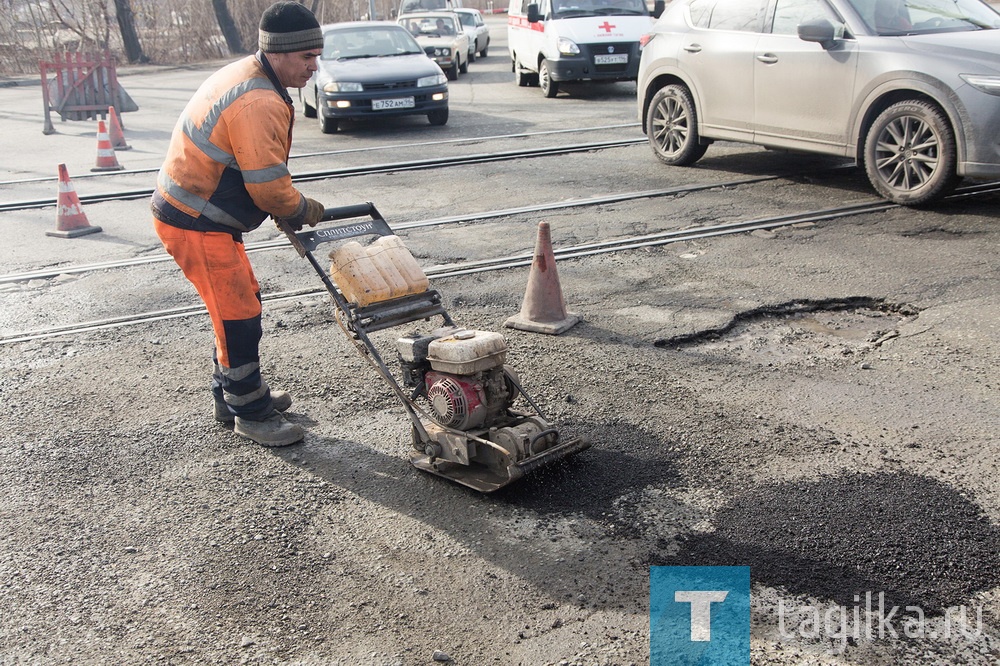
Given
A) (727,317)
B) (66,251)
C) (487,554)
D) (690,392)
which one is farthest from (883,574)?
(66,251)

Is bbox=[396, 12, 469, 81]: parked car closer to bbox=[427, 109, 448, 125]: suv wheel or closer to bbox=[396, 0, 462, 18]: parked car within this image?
bbox=[396, 0, 462, 18]: parked car

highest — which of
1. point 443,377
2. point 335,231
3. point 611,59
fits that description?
point 611,59

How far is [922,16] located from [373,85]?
7.46 meters

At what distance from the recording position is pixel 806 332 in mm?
5566

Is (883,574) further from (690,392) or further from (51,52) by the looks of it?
(51,52)

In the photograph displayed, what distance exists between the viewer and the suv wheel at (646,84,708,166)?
9.62 meters

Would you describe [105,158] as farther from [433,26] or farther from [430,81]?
[433,26]

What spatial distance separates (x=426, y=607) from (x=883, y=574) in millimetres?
1550

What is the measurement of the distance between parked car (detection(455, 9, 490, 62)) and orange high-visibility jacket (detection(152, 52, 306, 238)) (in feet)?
70.5

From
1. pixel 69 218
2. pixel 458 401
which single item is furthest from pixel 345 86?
pixel 458 401

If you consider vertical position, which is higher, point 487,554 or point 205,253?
point 205,253

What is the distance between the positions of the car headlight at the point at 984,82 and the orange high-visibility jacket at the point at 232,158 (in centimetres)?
542

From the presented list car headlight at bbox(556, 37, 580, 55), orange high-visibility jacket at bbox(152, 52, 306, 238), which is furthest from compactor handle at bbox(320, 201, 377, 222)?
Result: car headlight at bbox(556, 37, 580, 55)

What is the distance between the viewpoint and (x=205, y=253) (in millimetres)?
4352
